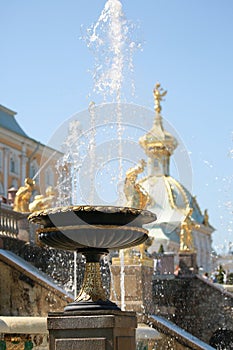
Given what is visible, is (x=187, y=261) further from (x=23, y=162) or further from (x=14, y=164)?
(x=23, y=162)

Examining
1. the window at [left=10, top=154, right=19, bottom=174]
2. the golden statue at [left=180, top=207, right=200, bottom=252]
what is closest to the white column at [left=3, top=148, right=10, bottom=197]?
the window at [left=10, top=154, right=19, bottom=174]

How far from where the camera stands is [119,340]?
852 centimetres

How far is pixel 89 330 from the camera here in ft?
27.9

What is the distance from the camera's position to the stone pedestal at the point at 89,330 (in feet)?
27.7

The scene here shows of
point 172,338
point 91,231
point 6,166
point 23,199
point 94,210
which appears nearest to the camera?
point 94,210

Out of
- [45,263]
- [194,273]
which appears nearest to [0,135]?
[194,273]

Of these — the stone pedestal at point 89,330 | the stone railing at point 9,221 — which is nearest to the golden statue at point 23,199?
the stone railing at point 9,221

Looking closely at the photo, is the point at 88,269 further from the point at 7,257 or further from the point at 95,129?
the point at 7,257

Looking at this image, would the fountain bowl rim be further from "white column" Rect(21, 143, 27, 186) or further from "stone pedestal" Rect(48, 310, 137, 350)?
"white column" Rect(21, 143, 27, 186)

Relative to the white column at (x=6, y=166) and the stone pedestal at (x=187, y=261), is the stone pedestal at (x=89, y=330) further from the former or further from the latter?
the white column at (x=6, y=166)

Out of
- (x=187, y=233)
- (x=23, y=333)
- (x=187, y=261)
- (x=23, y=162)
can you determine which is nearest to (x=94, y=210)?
(x=23, y=333)

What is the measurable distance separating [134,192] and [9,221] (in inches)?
123

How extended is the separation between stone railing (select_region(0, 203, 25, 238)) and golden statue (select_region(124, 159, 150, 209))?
271 centimetres

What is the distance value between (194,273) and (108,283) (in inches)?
197
